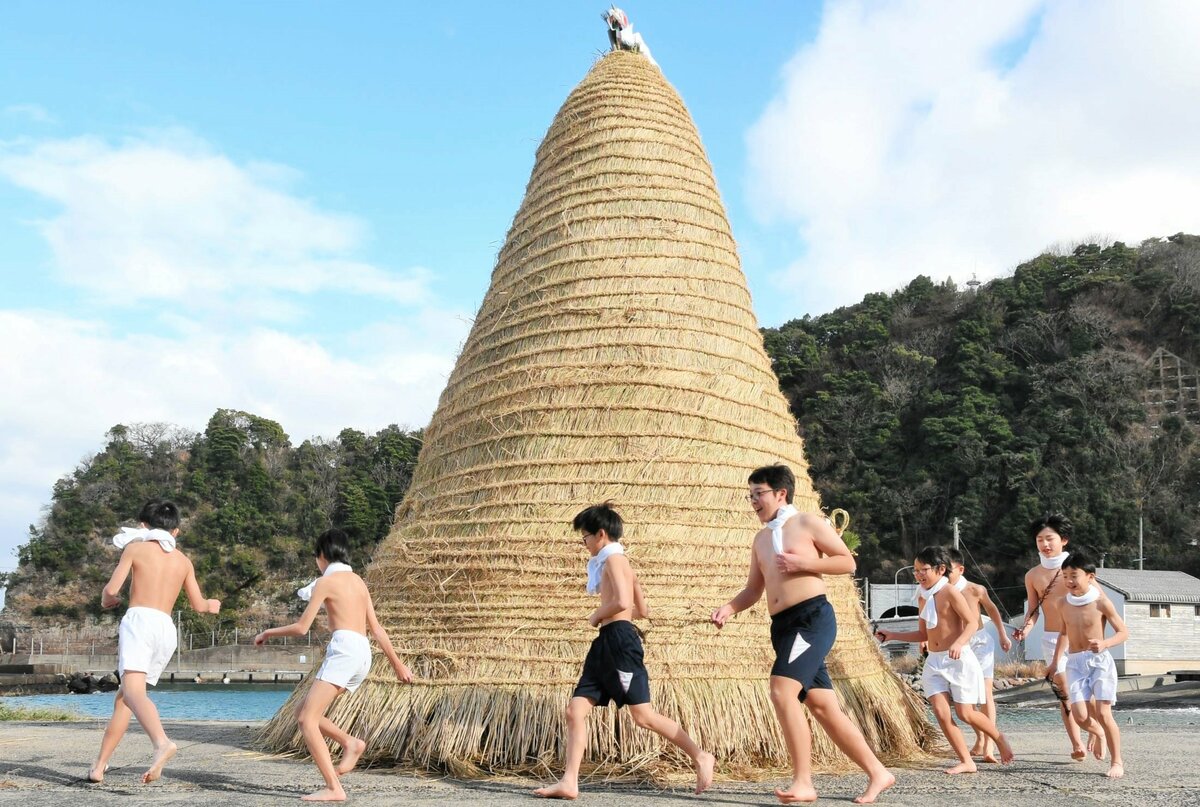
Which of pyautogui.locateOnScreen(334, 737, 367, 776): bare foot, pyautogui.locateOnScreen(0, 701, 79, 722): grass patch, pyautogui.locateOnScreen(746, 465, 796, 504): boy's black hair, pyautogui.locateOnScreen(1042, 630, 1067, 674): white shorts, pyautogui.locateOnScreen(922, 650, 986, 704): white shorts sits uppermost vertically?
pyautogui.locateOnScreen(746, 465, 796, 504): boy's black hair

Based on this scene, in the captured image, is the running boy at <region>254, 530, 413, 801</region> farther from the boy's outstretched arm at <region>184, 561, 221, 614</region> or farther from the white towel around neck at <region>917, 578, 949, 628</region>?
the white towel around neck at <region>917, 578, 949, 628</region>

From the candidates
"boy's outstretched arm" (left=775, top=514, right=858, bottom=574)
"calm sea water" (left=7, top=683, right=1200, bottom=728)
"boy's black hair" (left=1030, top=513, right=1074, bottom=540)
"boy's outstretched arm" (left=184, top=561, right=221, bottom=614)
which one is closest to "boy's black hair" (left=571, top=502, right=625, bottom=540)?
"boy's outstretched arm" (left=775, top=514, right=858, bottom=574)

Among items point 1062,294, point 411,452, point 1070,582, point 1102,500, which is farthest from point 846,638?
point 1062,294

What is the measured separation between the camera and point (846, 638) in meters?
6.90

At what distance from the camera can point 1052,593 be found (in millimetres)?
6809

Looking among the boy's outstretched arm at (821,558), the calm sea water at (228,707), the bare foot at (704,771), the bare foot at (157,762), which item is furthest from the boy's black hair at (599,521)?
the calm sea water at (228,707)

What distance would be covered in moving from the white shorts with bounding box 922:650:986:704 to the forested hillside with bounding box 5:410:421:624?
47859 mm

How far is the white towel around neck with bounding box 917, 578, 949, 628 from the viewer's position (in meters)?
6.54

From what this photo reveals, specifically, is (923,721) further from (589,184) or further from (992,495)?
(992,495)

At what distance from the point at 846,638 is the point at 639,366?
2420 mm

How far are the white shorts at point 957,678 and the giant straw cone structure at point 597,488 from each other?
1.60 feet

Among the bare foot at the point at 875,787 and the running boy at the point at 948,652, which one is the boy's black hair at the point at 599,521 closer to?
the bare foot at the point at 875,787

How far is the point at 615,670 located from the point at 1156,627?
33.5 meters

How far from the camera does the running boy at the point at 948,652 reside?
6.23 meters
